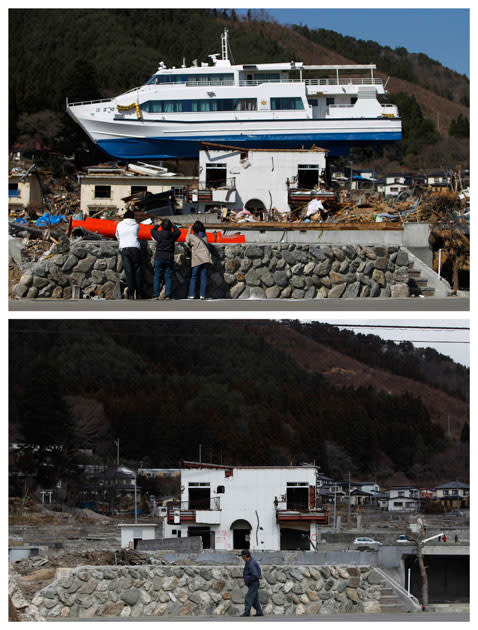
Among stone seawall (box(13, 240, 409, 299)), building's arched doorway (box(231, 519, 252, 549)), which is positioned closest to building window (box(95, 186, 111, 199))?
stone seawall (box(13, 240, 409, 299))

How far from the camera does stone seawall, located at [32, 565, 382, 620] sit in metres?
10.2

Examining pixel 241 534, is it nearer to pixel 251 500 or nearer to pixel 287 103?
pixel 251 500

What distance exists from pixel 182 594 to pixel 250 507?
144 cm

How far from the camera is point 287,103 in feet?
88.6

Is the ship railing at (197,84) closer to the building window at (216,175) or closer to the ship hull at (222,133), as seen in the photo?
the ship hull at (222,133)

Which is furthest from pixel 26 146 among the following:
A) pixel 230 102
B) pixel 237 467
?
pixel 237 467

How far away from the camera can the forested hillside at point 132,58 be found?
3812 centimetres

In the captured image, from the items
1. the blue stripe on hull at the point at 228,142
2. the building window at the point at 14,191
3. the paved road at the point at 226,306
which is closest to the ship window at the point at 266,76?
the blue stripe on hull at the point at 228,142

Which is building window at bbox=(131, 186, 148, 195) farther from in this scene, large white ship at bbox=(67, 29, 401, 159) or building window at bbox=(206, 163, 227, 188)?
building window at bbox=(206, 163, 227, 188)

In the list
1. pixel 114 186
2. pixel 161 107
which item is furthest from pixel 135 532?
pixel 161 107

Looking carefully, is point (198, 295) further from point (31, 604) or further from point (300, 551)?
point (31, 604)

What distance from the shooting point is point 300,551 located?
11.1 metres

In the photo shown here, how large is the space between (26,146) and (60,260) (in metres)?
24.8
